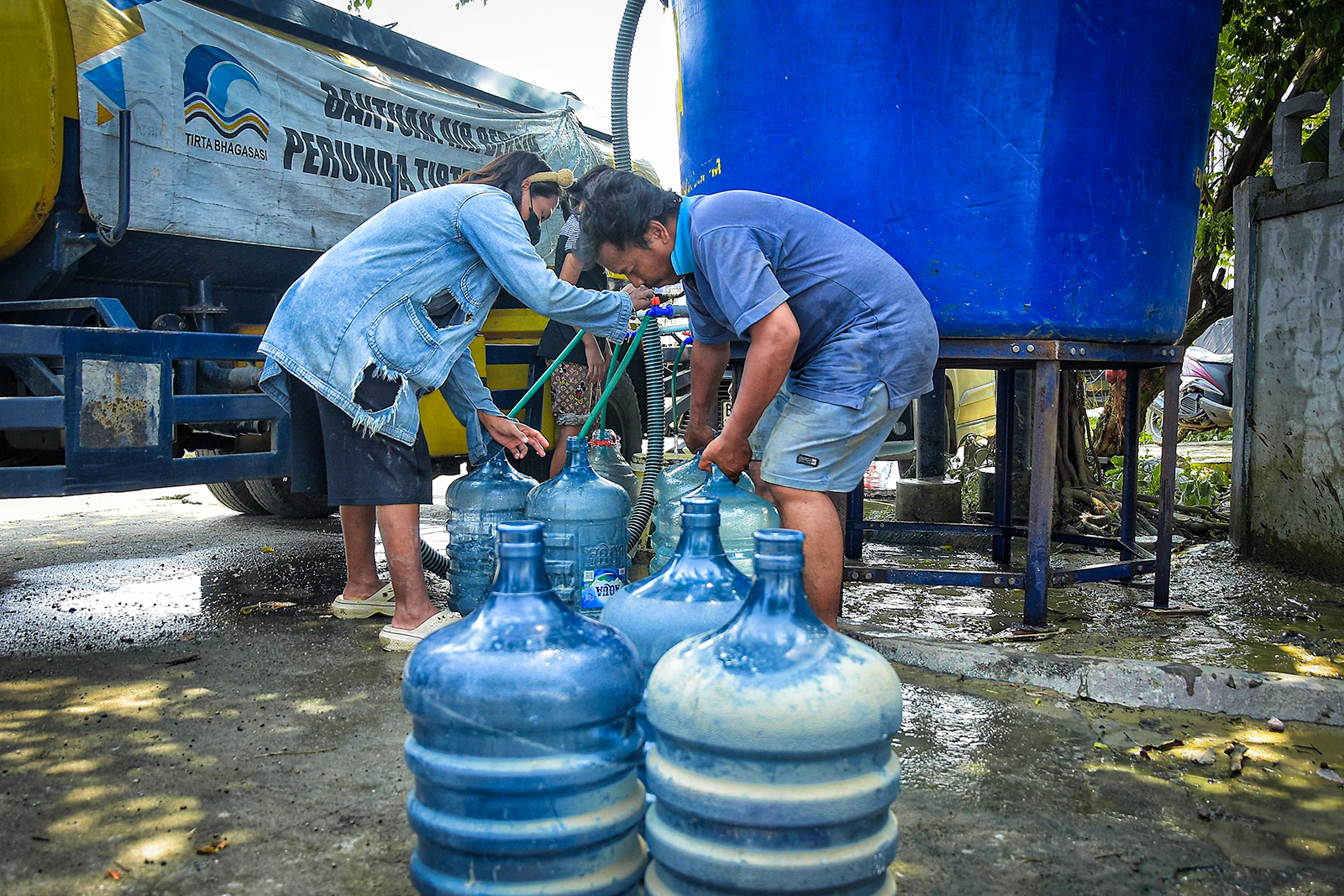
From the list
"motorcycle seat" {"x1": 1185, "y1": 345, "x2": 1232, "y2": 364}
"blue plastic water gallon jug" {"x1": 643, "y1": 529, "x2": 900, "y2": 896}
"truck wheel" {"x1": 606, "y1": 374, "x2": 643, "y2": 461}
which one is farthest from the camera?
"motorcycle seat" {"x1": 1185, "y1": 345, "x2": 1232, "y2": 364}

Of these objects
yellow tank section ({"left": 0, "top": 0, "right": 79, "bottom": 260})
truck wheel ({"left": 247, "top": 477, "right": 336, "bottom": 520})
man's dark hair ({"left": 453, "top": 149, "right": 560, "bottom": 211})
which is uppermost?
yellow tank section ({"left": 0, "top": 0, "right": 79, "bottom": 260})

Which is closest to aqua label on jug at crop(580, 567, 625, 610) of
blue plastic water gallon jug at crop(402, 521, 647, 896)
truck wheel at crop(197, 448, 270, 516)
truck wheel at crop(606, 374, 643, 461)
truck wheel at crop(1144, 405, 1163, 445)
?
blue plastic water gallon jug at crop(402, 521, 647, 896)

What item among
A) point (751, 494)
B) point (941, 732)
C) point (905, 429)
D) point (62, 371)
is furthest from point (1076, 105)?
point (905, 429)

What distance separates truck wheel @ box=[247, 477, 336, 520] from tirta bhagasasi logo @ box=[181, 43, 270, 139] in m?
2.35

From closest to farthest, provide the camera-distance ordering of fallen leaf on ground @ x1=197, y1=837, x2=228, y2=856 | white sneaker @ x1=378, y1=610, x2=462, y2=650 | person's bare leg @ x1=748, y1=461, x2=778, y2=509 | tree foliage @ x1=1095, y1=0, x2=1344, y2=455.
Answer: fallen leaf on ground @ x1=197, y1=837, x2=228, y2=856
person's bare leg @ x1=748, y1=461, x2=778, y2=509
white sneaker @ x1=378, y1=610, x2=462, y2=650
tree foliage @ x1=1095, y1=0, x2=1344, y2=455

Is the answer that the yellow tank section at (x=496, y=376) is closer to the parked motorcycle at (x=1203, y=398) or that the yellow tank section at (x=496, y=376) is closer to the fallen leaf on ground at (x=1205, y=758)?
the fallen leaf on ground at (x=1205, y=758)

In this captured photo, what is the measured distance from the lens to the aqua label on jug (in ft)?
10.1

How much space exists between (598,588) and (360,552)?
1212 mm

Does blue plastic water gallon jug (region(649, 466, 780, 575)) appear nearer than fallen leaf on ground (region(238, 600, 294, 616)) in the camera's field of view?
Yes

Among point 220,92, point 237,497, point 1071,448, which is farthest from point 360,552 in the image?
point 1071,448

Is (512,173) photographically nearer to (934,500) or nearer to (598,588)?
(598,588)

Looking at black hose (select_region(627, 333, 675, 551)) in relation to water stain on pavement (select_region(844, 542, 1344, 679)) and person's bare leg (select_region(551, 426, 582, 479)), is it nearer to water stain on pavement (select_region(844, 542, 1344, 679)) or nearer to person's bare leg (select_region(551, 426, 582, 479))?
water stain on pavement (select_region(844, 542, 1344, 679))

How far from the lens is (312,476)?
3689 millimetres

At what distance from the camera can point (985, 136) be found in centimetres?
327
